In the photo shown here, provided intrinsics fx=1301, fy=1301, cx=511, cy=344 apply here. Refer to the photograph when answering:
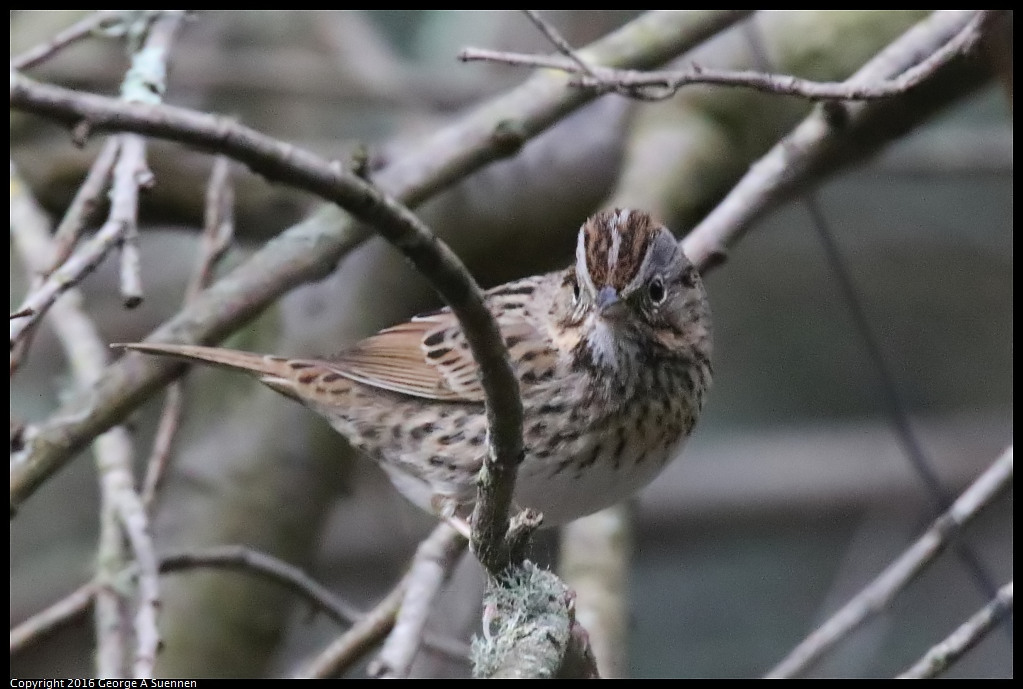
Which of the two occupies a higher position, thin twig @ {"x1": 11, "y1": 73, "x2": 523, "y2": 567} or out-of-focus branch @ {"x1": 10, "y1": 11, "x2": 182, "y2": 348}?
thin twig @ {"x1": 11, "y1": 73, "x2": 523, "y2": 567}

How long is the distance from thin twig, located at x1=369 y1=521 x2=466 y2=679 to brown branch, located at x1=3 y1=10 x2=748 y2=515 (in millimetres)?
629

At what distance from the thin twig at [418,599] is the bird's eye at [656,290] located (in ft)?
2.16

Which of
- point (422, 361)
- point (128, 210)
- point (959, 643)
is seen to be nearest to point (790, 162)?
point (422, 361)

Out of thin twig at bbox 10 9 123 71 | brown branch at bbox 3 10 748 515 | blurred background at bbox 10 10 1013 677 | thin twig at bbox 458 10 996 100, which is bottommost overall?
blurred background at bbox 10 10 1013 677

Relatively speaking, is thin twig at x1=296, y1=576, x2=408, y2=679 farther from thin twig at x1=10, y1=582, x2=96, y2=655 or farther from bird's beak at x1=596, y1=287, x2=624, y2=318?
bird's beak at x1=596, y1=287, x2=624, y2=318

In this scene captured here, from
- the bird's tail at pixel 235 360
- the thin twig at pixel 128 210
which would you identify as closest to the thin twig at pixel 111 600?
the bird's tail at pixel 235 360

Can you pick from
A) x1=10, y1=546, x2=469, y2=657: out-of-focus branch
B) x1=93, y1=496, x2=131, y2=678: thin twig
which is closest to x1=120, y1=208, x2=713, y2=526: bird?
x1=10, y1=546, x2=469, y2=657: out-of-focus branch

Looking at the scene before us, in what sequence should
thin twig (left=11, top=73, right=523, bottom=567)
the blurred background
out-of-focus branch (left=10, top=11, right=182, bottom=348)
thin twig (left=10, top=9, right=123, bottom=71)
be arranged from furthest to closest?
the blurred background < thin twig (left=10, top=9, right=123, bottom=71) < out-of-focus branch (left=10, top=11, right=182, bottom=348) < thin twig (left=11, top=73, right=523, bottom=567)

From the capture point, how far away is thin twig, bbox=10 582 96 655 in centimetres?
268

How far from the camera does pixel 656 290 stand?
252 centimetres

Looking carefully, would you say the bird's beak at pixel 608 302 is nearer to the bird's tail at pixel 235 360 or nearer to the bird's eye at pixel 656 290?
the bird's eye at pixel 656 290

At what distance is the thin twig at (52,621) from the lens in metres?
2.68

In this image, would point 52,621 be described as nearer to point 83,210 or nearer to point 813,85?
point 83,210

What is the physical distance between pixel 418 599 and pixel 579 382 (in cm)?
53
